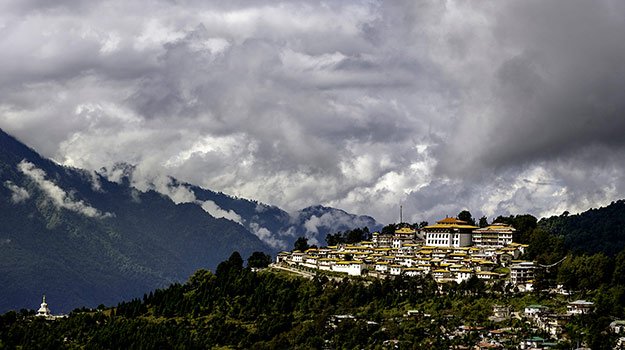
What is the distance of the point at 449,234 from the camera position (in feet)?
622

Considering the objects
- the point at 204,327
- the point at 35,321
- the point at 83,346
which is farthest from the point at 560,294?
the point at 35,321

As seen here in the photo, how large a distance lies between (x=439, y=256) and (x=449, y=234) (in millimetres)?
13867

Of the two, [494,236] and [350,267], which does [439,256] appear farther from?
[350,267]

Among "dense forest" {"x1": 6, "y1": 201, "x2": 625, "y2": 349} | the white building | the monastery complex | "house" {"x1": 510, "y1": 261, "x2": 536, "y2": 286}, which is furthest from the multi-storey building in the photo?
the white building

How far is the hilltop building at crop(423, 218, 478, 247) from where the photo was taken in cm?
18762

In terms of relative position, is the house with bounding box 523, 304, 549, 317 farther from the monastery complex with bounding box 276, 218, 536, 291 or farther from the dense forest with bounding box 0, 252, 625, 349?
the monastery complex with bounding box 276, 218, 536, 291

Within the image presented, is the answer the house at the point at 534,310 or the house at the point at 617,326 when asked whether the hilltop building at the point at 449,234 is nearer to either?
the house at the point at 534,310

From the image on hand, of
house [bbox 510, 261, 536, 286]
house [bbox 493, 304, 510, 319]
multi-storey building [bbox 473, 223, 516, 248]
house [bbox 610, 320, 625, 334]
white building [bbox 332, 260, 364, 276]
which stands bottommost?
house [bbox 610, 320, 625, 334]

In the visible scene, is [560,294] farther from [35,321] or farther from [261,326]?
[35,321]

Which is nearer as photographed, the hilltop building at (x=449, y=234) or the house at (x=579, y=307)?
the house at (x=579, y=307)

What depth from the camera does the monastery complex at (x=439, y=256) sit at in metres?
161

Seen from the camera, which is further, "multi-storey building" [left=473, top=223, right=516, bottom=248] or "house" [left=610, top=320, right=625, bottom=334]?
"multi-storey building" [left=473, top=223, right=516, bottom=248]

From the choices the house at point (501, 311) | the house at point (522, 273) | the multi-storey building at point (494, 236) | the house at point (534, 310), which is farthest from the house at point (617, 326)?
the multi-storey building at point (494, 236)

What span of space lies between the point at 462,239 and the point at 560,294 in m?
42.1
